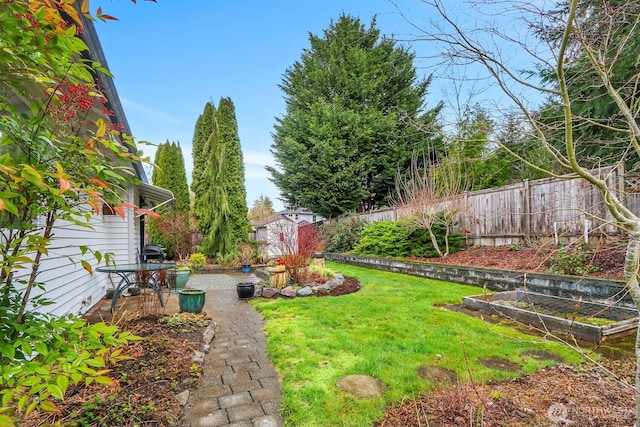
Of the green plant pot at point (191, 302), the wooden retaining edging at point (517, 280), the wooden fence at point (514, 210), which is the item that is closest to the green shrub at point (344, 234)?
the wooden retaining edging at point (517, 280)

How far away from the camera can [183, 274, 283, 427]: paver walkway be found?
2.40 meters

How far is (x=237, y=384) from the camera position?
2920 mm

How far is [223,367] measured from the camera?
3.30 m

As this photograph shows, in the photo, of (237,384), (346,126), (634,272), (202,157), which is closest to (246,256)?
(202,157)

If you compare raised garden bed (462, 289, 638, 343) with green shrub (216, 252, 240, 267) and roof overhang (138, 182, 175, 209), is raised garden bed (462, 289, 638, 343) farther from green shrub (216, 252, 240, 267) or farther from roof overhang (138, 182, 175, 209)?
green shrub (216, 252, 240, 267)

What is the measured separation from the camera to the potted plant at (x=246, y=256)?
443 inches

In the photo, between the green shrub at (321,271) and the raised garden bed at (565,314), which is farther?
the green shrub at (321,271)

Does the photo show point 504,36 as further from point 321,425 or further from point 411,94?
point 411,94

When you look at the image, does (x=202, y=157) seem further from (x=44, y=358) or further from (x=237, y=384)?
(x=44, y=358)

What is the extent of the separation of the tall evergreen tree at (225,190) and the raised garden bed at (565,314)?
31.4 ft

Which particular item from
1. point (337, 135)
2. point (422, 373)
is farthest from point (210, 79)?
point (422, 373)

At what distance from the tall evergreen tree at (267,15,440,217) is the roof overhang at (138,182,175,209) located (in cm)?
778

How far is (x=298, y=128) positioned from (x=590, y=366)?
16.5 metres

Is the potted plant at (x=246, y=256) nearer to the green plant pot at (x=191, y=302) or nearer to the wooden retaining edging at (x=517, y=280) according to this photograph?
the wooden retaining edging at (x=517, y=280)
